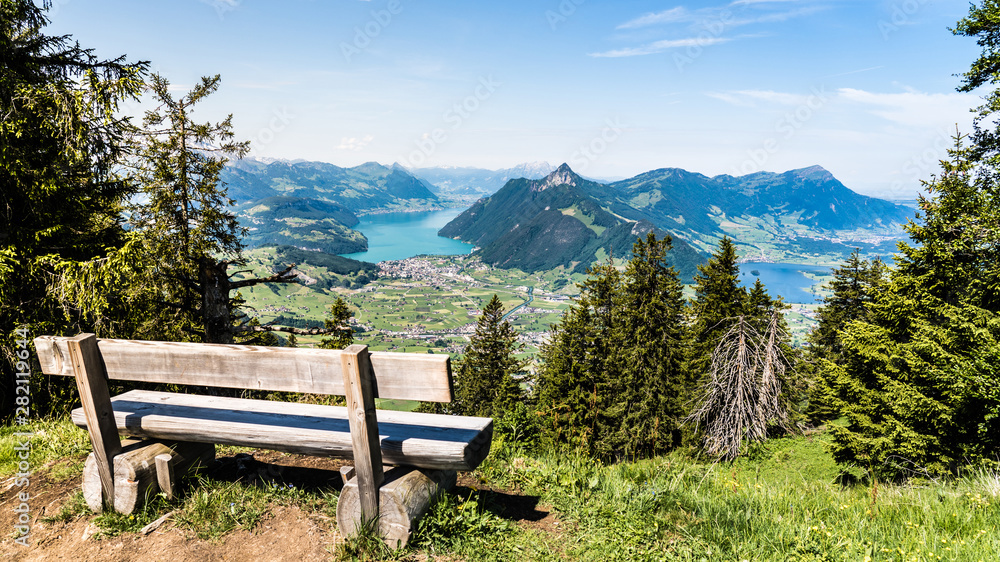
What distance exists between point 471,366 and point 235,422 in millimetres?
28949

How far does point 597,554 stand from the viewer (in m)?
3.94

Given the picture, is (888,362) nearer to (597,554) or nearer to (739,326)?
(739,326)

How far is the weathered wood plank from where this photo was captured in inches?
138

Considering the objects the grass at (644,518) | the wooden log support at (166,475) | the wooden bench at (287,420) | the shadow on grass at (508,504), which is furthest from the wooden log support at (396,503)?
the wooden log support at (166,475)

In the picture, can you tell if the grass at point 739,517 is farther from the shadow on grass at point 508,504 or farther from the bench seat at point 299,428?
the bench seat at point 299,428

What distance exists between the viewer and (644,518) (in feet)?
14.2

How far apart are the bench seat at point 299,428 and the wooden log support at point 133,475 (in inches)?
7.2

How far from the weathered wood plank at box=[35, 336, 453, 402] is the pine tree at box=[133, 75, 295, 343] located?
701cm

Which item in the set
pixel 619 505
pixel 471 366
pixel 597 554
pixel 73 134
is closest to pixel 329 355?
pixel 597 554

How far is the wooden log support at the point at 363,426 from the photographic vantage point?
3.55 meters

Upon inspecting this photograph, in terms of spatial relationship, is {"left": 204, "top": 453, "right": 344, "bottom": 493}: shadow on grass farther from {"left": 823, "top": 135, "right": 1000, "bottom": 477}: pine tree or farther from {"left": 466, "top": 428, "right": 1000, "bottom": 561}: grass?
{"left": 823, "top": 135, "right": 1000, "bottom": 477}: pine tree

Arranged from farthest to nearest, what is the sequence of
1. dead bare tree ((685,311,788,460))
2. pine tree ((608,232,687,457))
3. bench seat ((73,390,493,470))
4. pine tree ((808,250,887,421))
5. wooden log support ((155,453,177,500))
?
pine tree ((808,250,887,421)) < pine tree ((608,232,687,457)) < dead bare tree ((685,311,788,460)) < wooden log support ((155,453,177,500)) < bench seat ((73,390,493,470))

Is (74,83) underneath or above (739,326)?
above

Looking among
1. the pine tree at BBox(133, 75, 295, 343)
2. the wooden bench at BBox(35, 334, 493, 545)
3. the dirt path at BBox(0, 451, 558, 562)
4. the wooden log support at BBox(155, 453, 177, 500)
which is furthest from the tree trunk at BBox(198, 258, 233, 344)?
the wooden log support at BBox(155, 453, 177, 500)
